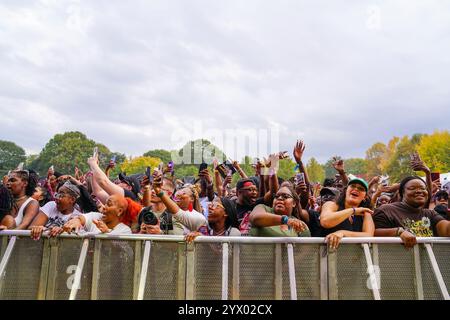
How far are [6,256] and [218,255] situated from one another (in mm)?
2098

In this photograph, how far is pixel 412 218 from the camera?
447cm

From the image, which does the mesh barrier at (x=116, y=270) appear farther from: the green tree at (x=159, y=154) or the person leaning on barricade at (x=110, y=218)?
the green tree at (x=159, y=154)

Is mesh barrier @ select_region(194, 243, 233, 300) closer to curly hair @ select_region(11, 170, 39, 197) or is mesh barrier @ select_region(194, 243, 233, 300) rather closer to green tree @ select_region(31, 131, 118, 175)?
curly hair @ select_region(11, 170, 39, 197)

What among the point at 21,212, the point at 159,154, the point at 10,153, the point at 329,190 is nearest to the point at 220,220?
the point at 329,190

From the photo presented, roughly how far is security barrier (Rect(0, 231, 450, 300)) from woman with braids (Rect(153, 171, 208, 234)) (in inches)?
21.1

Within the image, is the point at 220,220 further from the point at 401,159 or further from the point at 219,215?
the point at 401,159

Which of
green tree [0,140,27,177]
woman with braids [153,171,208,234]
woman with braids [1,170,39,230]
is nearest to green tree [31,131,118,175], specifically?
green tree [0,140,27,177]

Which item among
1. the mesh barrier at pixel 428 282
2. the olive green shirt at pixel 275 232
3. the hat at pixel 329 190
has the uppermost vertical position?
the hat at pixel 329 190

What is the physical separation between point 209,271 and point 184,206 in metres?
1.24

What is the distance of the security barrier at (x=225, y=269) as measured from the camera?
151 inches

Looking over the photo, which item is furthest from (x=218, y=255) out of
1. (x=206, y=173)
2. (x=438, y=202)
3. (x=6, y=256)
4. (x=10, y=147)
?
(x=10, y=147)

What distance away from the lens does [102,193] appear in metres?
5.46

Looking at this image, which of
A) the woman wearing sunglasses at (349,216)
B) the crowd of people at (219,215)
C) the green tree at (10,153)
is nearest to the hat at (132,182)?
the crowd of people at (219,215)

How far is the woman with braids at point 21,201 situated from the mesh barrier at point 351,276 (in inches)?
133
